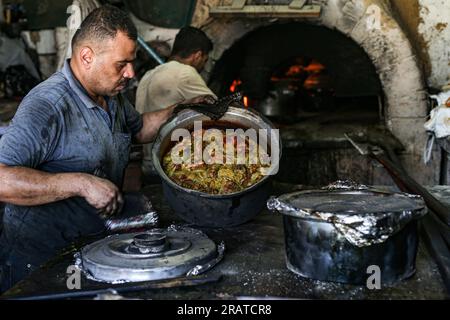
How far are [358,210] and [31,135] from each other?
150 centimetres

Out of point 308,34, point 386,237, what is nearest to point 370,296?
point 386,237

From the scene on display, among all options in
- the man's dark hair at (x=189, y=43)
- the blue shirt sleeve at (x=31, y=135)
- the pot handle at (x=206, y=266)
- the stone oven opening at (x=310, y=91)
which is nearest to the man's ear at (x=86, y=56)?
the blue shirt sleeve at (x=31, y=135)

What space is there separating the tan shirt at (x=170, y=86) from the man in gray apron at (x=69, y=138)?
1.40 metres

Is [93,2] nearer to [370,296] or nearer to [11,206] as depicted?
[11,206]

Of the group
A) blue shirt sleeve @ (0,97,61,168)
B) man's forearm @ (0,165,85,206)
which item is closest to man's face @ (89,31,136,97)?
blue shirt sleeve @ (0,97,61,168)

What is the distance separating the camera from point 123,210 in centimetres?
263

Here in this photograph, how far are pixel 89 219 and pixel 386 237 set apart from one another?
1.58m

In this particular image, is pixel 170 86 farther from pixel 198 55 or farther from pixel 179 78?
pixel 198 55

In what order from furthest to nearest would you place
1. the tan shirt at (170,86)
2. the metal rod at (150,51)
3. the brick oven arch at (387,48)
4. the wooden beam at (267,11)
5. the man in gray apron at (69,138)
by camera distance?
the metal rod at (150,51)
the brick oven arch at (387,48)
the wooden beam at (267,11)
the tan shirt at (170,86)
the man in gray apron at (69,138)

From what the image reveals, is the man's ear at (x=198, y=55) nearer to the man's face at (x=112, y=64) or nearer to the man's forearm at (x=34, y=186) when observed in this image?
the man's face at (x=112, y=64)

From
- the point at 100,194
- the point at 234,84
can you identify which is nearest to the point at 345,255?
the point at 100,194

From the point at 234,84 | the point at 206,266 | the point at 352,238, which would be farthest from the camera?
the point at 234,84

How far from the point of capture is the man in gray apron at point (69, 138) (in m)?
2.55

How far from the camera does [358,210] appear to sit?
6.61 feet
